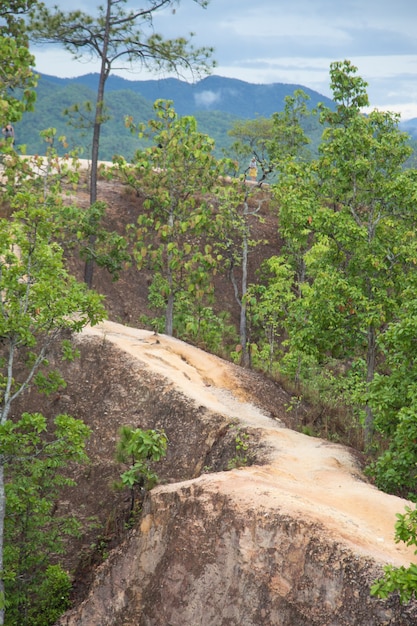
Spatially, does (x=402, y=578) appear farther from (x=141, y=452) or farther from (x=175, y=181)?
(x=175, y=181)

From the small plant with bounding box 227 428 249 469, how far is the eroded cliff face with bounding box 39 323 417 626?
17 centimetres

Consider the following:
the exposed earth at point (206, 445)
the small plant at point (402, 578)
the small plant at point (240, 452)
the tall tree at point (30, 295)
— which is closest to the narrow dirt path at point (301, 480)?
the exposed earth at point (206, 445)

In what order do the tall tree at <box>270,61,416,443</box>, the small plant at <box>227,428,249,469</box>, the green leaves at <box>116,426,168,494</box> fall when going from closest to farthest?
the green leaves at <box>116,426,168,494</box> < the small plant at <box>227,428,249,469</box> < the tall tree at <box>270,61,416,443</box>

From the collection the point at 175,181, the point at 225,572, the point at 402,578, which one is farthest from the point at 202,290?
the point at 402,578

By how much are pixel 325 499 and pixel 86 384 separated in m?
9.20

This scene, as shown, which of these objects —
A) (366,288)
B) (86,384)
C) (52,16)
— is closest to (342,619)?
(366,288)

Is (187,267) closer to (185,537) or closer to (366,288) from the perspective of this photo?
(366,288)

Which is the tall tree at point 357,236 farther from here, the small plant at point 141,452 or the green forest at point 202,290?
the small plant at point 141,452

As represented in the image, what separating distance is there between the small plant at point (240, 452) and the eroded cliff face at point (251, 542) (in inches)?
6.8

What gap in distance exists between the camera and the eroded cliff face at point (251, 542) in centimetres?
915

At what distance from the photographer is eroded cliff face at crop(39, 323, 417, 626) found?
9.15 m

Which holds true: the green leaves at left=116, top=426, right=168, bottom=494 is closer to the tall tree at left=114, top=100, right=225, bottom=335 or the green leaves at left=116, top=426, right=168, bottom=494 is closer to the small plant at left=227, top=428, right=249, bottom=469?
the small plant at left=227, top=428, right=249, bottom=469

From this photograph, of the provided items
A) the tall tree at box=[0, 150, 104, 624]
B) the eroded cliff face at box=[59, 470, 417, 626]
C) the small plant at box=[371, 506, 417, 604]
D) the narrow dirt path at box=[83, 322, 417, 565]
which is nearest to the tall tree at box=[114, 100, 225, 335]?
the narrow dirt path at box=[83, 322, 417, 565]

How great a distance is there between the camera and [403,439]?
11047 millimetres
